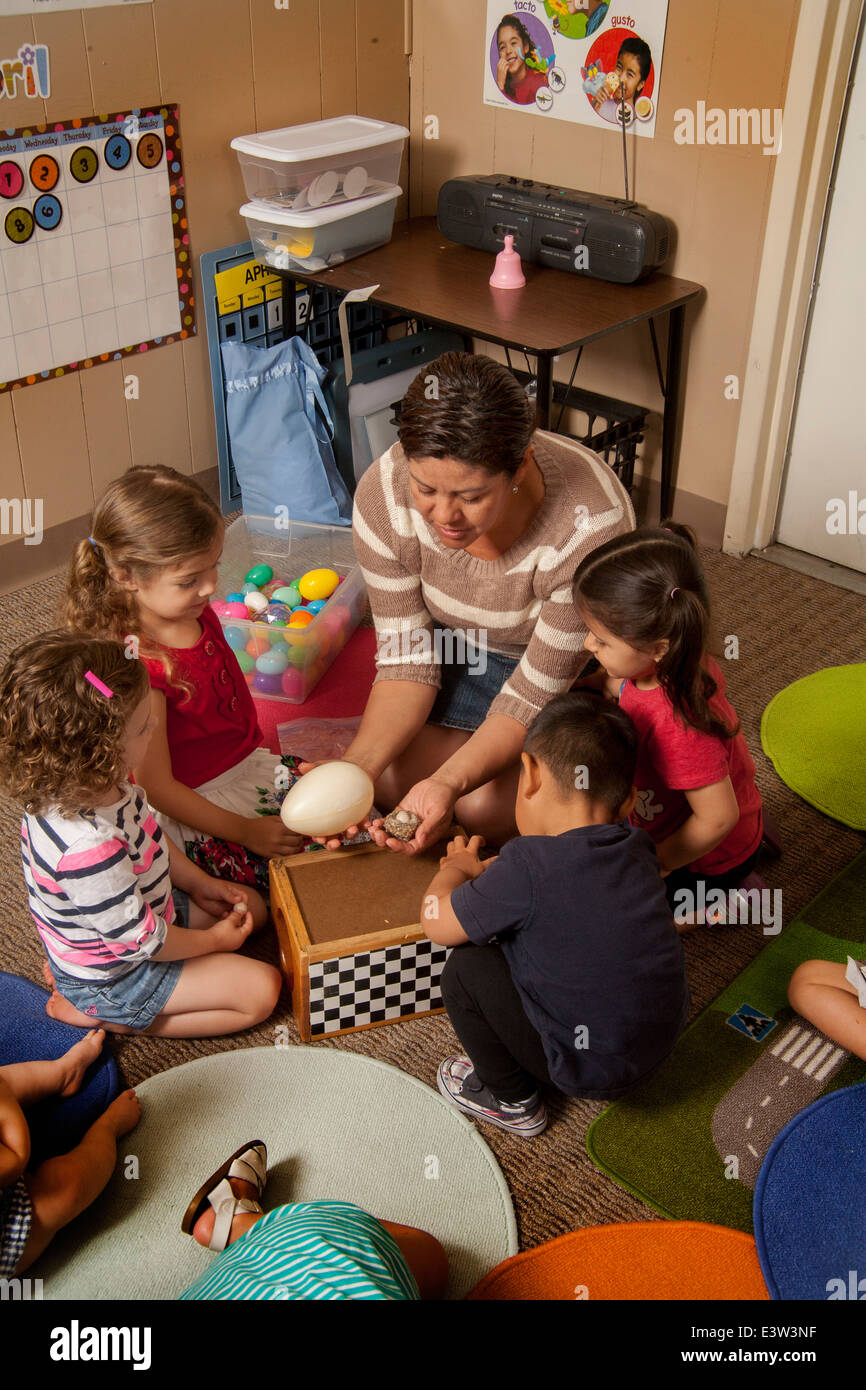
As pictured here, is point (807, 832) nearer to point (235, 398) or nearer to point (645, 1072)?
point (645, 1072)

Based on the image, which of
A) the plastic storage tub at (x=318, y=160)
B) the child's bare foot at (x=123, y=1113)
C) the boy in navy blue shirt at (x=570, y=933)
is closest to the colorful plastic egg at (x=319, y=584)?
the plastic storage tub at (x=318, y=160)

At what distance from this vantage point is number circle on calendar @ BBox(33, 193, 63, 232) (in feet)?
7.36

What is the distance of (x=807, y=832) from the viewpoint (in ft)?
6.41

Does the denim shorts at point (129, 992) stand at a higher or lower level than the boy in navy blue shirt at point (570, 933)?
lower

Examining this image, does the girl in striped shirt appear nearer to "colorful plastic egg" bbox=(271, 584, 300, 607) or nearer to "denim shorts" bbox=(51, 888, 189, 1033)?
"denim shorts" bbox=(51, 888, 189, 1033)

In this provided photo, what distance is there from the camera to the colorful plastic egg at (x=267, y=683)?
2217mm

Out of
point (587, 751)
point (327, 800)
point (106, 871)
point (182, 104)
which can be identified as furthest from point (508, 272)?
point (106, 871)

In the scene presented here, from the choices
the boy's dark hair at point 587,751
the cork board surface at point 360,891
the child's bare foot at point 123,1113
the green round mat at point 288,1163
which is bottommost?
the green round mat at point 288,1163

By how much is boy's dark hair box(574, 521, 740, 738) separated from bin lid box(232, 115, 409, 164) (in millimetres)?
1406

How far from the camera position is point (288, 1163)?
1428 mm
